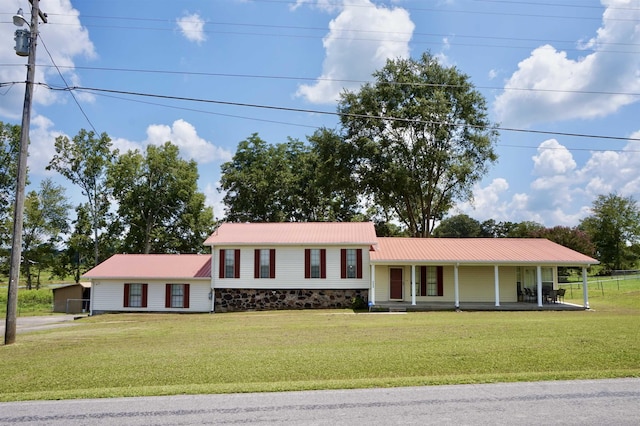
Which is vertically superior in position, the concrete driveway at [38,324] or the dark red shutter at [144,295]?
the dark red shutter at [144,295]

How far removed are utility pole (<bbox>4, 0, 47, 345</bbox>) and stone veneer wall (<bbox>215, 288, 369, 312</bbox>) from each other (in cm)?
1333

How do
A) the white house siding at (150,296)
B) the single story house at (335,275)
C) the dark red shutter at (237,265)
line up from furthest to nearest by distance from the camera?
1. the white house siding at (150,296)
2. the dark red shutter at (237,265)
3. the single story house at (335,275)

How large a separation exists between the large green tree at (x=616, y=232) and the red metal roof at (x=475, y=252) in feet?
129

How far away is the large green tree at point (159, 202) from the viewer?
45.0 meters

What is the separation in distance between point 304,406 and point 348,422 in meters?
0.93

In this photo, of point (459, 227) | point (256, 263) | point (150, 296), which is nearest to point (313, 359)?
point (256, 263)

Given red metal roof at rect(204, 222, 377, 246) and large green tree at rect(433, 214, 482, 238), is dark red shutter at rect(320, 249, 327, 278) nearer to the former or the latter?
red metal roof at rect(204, 222, 377, 246)

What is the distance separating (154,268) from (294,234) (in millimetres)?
8684

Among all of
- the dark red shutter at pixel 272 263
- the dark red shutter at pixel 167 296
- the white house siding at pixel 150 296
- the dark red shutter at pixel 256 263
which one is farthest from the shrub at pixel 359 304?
the dark red shutter at pixel 167 296

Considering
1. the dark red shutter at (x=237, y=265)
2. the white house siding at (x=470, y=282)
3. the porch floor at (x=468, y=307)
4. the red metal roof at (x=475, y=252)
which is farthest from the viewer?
the dark red shutter at (x=237, y=265)

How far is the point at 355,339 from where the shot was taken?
12602 mm

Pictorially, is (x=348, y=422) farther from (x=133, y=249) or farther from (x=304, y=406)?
(x=133, y=249)

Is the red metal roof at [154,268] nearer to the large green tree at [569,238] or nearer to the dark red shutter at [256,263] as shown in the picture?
the dark red shutter at [256,263]

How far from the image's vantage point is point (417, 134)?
36.5m
